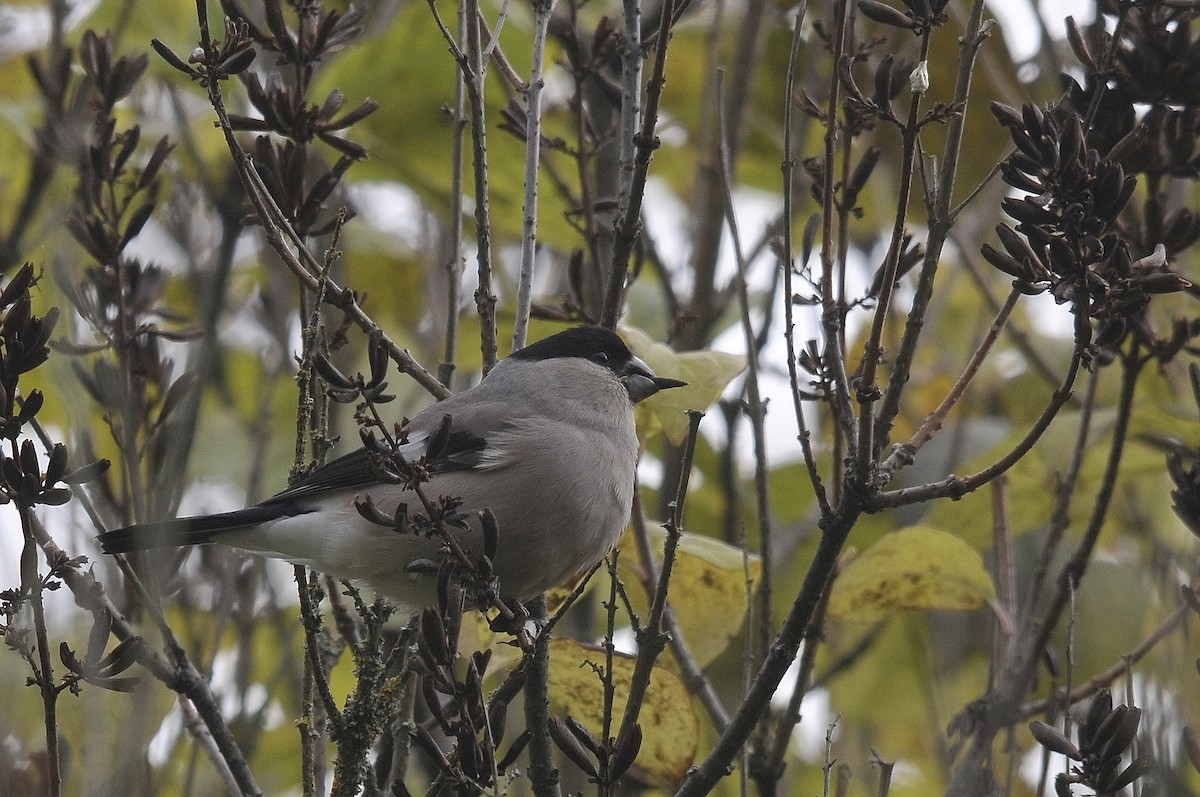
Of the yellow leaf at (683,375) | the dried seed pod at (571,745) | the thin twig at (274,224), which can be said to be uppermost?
the thin twig at (274,224)

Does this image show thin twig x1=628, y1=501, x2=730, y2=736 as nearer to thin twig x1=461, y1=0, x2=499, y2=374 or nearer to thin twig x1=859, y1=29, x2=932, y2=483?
thin twig x1=461, y1=0, x2=499, y2=374

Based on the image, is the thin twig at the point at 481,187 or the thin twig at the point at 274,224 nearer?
the thin twig at the point at 274,224

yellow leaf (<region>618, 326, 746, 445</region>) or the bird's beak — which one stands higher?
the bird's beak

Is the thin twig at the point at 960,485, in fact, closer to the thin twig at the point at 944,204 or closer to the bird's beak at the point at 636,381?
the thin twig at the point at 944,204

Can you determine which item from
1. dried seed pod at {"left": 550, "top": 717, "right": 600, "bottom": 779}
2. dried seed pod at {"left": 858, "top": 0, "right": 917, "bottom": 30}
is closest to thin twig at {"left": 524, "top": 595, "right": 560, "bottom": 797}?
dried seed pod at {"left": 550, "top": 717, "right": 600, "bottom": 779}

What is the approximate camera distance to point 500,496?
10.8 ft

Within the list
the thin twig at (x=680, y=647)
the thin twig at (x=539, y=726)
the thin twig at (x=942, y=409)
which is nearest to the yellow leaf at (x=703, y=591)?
the thin twig at (x=680, y=647)

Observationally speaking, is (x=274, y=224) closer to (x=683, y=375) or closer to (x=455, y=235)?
(x=455, y=235)

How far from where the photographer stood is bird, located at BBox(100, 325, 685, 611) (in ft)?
10.4

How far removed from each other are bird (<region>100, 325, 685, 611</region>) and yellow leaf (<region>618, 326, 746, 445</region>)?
0.05 meters

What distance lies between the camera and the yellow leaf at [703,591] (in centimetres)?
297

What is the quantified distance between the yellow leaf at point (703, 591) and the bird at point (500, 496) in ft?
0.49

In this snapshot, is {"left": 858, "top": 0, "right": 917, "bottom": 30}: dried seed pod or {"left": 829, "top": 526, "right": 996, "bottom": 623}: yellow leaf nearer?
{"left": 858, "top": 0, "right": 917, "bottom": 30}: dried seed pod

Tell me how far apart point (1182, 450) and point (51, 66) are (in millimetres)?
3408
